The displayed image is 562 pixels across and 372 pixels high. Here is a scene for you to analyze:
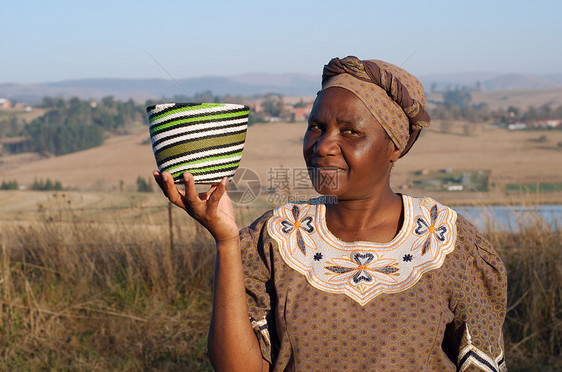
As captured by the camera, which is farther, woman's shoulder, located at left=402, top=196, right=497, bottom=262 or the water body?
the water body

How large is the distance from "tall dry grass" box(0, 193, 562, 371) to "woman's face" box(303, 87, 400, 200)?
287cm

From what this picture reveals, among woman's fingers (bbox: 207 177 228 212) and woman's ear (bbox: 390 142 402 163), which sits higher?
woman's ear (bbox: 390 142 402 163)

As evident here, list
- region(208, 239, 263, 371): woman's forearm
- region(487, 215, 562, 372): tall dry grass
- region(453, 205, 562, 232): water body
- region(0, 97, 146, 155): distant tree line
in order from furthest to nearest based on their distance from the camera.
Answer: region(0, 97, 146, 155): distant tree line
region(453, 205, 562, 232): water body
region(487, 215, 562, 372): tall dry grass
region(208, 239, 263, 371): woman's forearm

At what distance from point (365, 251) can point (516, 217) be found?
362cm

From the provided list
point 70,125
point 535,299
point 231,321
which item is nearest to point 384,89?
point 231,321

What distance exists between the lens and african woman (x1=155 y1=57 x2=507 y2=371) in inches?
63.8

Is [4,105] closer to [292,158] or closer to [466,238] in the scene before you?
[292,158]

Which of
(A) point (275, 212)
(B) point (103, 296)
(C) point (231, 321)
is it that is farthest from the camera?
(B) point (103, 296)

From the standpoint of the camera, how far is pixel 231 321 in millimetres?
1648

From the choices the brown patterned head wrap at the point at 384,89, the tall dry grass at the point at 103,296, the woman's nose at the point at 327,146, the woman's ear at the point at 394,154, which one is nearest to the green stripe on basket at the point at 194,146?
the woman's nose at the point at 327,146

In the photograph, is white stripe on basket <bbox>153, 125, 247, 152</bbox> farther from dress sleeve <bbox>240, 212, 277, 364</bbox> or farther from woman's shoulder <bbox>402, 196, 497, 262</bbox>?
woman's shoulder <bbox>402, 196, 497, 262</bbox>

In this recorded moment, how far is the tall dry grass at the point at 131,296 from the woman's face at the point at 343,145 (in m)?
2.87

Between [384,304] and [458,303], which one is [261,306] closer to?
[384,304]

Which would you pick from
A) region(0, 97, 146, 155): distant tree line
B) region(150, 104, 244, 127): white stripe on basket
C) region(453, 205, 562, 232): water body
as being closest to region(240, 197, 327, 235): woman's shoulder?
region(150, 104, 244, 127): white stripe on basket
